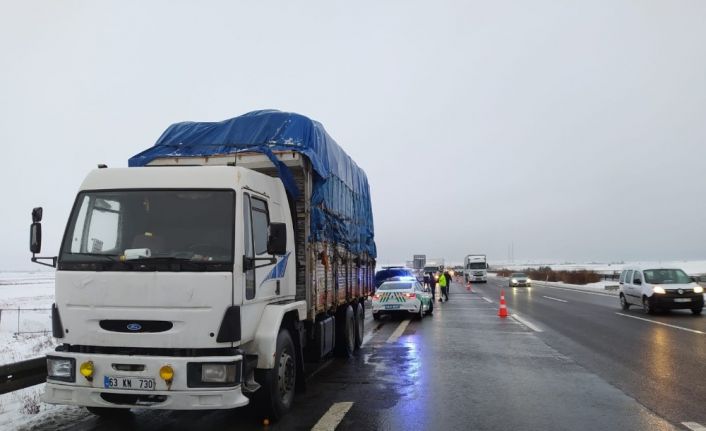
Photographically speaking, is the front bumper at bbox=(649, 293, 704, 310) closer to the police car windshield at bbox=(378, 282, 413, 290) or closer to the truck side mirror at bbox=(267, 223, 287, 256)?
the police car windshield at bbox=(378, 282, 413, 290)

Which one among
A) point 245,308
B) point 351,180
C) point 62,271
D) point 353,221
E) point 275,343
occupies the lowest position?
point 275,343

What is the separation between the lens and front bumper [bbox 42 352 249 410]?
479 centimetres

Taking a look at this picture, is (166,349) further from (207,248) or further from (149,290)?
(207,248)

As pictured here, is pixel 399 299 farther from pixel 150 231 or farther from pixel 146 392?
pixel 146 392

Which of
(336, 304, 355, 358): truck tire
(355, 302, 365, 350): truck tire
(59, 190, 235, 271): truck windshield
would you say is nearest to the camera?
(59, 190, 235, 271): truck windshield

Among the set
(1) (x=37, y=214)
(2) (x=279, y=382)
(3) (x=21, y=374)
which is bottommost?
(2) (x=279, y=382)

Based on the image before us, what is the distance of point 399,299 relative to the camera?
17609 millimetres

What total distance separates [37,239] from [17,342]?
11299 mm

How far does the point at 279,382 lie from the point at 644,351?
26.6ft

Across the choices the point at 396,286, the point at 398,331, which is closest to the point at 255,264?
the point at 398,331

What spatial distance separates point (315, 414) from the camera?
19.9 ft

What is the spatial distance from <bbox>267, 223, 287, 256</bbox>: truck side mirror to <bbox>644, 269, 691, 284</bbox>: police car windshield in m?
17.7

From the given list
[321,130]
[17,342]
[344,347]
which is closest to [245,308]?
Result: [321,130]

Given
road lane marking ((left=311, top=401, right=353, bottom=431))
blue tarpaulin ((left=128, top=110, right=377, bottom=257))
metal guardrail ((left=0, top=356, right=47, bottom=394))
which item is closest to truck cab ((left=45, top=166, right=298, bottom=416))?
metal guardrail ((left=0, top=356, right=47, bottom=394))
